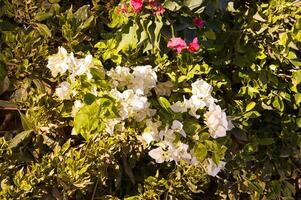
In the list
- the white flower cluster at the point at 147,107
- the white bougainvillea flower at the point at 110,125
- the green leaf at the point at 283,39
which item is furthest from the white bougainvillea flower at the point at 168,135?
the green leaf at the point at 283,39

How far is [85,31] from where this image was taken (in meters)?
2.69

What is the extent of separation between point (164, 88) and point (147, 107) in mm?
251

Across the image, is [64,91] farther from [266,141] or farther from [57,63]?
[266,141]

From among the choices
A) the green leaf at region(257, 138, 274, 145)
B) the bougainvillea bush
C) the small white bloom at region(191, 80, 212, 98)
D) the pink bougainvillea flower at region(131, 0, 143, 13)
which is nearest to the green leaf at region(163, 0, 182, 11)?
the bougainvillea bush

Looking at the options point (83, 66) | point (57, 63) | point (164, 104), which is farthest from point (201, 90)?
point (57, 63)

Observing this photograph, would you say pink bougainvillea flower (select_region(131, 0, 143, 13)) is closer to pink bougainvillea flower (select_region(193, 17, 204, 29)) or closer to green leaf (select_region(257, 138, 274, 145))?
pink bougainvillea flower (select_region(193, 17, 204, 29))

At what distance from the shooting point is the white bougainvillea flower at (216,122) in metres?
2.29

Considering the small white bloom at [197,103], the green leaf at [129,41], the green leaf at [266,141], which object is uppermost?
the green leaf at [129,41]

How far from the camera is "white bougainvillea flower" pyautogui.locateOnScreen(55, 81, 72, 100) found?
2305 mm

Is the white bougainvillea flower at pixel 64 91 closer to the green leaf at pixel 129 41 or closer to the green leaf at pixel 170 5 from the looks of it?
the green leaf at pixel 129 41

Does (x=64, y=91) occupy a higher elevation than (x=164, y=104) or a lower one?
higher

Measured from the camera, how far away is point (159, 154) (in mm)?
2330

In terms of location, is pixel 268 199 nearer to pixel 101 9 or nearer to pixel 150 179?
pixel 150 179

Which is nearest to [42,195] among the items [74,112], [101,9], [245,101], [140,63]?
[74,112]
